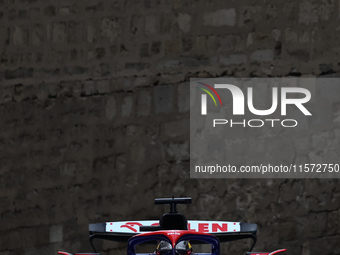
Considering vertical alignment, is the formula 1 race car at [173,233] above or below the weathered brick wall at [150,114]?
below

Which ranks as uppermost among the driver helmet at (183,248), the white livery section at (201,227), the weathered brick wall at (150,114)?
the weathered brick wall at (150,114)

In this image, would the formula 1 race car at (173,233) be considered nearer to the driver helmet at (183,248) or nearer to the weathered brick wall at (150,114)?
the driver helmet at (183,248)

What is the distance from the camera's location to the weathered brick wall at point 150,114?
7129 millimetres

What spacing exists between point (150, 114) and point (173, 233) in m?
3.55

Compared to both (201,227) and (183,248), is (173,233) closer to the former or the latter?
(183,248)

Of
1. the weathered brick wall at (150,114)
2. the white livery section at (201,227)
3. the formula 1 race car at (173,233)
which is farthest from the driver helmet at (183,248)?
the weathered brick wall at (150,114)

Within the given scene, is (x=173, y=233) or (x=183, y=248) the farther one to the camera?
(x=183, y=248)

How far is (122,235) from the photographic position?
179 inches

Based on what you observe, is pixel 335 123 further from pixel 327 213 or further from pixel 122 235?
pixel 122 235

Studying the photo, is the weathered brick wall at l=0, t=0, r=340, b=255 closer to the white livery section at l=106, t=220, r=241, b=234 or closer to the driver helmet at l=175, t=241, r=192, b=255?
the white livery section at l=106, t=220, r=241, b=234

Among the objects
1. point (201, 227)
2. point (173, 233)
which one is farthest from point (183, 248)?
point (201, 227)

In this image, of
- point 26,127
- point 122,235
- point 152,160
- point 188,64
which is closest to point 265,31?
point 188,64

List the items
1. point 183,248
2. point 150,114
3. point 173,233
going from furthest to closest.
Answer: point 150,114 → point 183,248 → point 173,233

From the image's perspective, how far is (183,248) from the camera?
3857 mm
